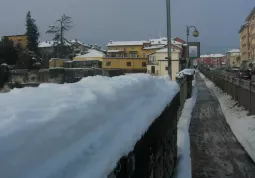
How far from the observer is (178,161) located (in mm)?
7359

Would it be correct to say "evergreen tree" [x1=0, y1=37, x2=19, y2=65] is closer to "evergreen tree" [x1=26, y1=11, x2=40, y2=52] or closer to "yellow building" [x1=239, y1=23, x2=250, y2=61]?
"evergreen tree" [x1=26, y1=11, x2=40, y2=52]

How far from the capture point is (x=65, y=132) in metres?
1.87

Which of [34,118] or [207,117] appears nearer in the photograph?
[34,118]

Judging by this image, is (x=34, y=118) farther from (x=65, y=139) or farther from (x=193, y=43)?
(x=193, y=43)

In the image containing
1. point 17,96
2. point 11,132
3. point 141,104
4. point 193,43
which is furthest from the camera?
point 193,43

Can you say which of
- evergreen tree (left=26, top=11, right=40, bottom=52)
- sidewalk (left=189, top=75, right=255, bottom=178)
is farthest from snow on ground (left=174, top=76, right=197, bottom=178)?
evergreen tree (left=26, top=11, right=40, bottom=52)

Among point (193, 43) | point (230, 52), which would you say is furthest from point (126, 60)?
point (230, 52)

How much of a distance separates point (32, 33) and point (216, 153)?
70515 mm

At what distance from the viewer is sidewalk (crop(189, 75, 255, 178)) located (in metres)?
7.91

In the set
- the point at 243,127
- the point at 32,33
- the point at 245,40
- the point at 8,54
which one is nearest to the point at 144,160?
the point at 243,127

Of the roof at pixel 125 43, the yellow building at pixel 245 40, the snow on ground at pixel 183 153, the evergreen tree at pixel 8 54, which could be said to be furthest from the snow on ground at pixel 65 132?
the yellow building at pixel 245 40

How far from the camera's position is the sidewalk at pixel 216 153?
7.91 metres

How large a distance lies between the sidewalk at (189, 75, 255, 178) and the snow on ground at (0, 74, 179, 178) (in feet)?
17.5

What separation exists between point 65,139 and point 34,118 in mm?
190
